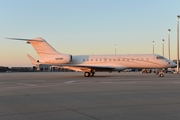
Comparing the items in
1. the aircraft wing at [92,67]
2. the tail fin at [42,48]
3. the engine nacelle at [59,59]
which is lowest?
the aircraft wing at [92,67]

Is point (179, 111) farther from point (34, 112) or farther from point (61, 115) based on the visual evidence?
point (34, 112)

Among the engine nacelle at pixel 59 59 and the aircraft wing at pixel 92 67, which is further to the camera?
the engine nacelle at pixel 59 59

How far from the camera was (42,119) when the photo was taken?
22.5ft

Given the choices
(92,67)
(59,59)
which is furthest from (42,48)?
(92,67)

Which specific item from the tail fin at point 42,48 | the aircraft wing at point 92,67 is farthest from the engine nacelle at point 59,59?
the tail fin at point 42,48

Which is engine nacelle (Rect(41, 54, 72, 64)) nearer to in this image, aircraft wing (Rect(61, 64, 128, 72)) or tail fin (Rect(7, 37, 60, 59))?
aircraft wing (Rect(61, 64, 128, 72))

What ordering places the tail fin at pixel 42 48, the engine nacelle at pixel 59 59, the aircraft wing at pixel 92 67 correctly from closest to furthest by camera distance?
1. the aircraft wing at pixel 92 67
2. the engine nacelle at pixel 59 59
3. the tail fin at pixel 42 48

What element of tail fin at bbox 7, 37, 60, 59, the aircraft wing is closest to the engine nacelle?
the aircraft wing

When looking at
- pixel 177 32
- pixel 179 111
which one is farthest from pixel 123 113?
pixel 177 32

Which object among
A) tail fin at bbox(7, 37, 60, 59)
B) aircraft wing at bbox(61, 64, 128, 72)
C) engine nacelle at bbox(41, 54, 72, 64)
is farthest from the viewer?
tail fin at bbox(7, 37, 60, 59)

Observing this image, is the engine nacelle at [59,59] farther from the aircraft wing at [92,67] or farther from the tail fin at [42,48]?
the tail fin at [42,48]

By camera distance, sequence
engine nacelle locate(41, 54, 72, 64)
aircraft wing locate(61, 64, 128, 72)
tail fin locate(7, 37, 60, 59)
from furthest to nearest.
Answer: tail fin locate(7, 37, 60, 59) → engine nacelle locate(41, 54, 72, 64) → aircraft wing locate(61, 64, 128, 72)

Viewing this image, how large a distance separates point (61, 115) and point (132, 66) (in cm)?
2946

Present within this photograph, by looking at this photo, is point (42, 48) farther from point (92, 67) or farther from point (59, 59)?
point (92, 67)
